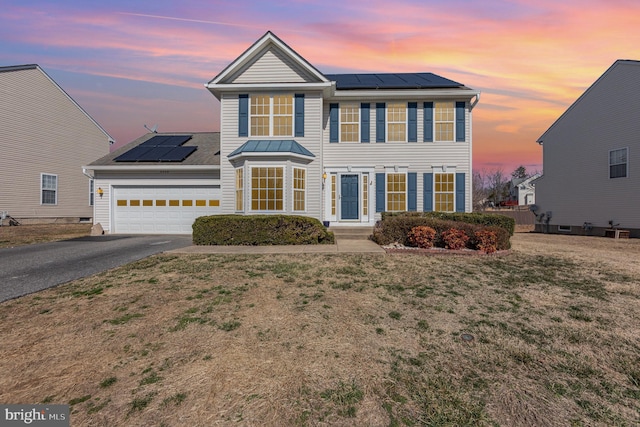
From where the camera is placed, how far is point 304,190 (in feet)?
46.7

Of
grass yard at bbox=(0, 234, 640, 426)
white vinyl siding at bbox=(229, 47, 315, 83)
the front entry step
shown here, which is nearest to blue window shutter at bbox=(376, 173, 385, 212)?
the front entry step

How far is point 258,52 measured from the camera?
14453 mm

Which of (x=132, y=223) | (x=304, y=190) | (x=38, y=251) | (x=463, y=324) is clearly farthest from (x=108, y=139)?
(x=463, y=324)

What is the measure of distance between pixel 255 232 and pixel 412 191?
812 cm

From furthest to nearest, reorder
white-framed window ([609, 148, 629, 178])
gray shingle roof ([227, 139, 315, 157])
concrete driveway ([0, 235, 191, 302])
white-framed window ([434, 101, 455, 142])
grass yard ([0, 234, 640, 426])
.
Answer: white-framed window ([609, 148, 629, 178]), white-framed window ([434, 101, 455, 142]), gray shingle roof ([227, 139, 315, 157]), concrete driveway ([0, 235, 191, 302]), grass yard ([0, 234, 640, 426])

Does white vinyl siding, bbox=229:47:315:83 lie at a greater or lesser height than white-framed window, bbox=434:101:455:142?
greater

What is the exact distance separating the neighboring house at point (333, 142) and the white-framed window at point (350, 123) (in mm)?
49

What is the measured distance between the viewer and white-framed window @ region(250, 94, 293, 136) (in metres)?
14.6

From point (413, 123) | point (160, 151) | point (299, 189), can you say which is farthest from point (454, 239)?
point (160, 151)


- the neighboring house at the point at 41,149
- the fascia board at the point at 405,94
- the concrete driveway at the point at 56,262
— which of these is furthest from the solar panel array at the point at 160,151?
the neighboring house at the point at 41,149

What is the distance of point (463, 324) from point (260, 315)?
2.98 m

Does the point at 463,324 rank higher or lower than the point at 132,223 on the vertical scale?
lower

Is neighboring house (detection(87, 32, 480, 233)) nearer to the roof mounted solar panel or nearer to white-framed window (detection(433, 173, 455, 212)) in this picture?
white-framed window (detection(433, 173, 455, 212))

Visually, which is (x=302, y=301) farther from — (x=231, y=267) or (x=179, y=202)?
(x=179, y=202)
